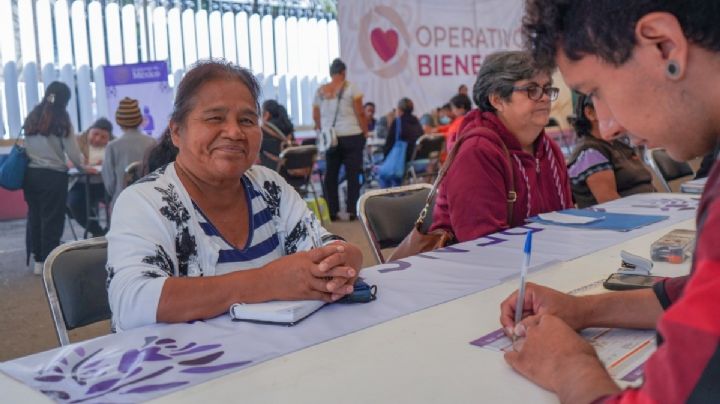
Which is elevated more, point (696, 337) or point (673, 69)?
point (673, 69)

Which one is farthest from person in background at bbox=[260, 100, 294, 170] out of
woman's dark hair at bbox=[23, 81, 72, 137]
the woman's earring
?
the woman's earring

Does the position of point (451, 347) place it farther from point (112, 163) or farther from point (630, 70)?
point (112, 163)

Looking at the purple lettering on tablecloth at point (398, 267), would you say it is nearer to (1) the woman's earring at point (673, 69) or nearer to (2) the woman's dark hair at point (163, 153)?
(2) the woman's dark hair at point (163, 153)

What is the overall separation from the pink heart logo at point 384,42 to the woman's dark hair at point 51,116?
3997 millimetres

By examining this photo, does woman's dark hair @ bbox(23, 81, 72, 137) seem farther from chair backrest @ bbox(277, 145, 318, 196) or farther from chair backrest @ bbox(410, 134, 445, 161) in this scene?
chair backrest @ bbox(410, 134, 445, 161)

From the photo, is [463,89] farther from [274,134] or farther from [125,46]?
[125,46]

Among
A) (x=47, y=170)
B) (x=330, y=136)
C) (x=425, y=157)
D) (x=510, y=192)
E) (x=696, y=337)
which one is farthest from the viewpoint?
(x=425, y=157)

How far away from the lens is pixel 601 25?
757 mm

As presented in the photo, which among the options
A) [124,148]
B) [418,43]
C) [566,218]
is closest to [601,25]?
[566,218]

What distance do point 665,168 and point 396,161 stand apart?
378 cm

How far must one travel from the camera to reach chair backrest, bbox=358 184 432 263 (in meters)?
2.46

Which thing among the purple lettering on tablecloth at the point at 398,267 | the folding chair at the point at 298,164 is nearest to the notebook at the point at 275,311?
the purple lettering on tablecloth at the point at 398,267

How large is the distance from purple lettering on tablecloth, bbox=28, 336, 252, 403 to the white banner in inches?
283

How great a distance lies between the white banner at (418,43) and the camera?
824 cm
